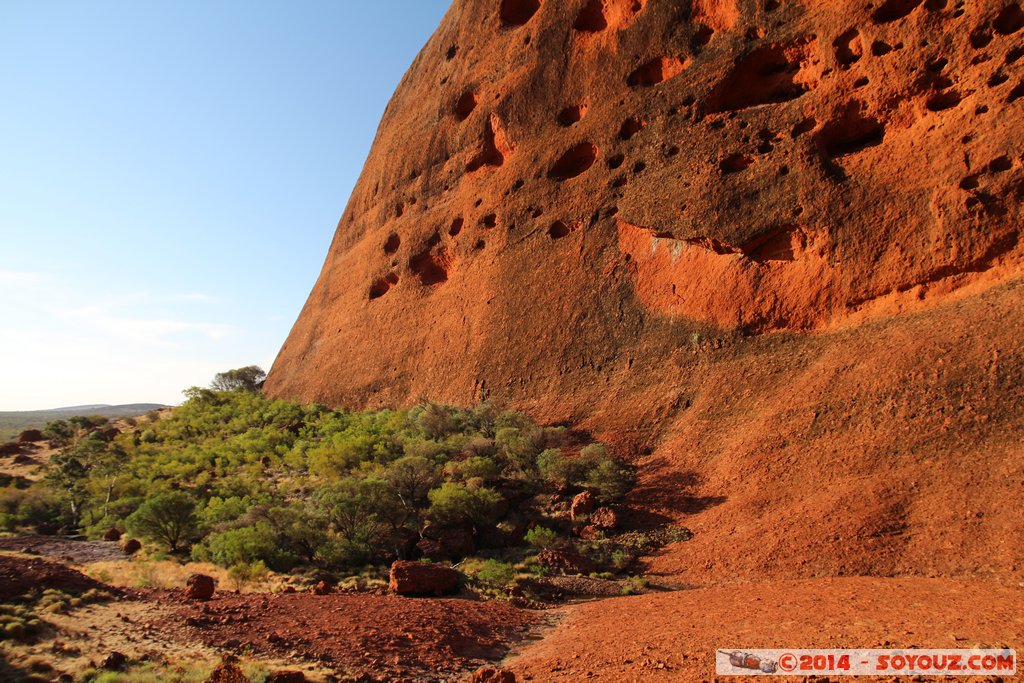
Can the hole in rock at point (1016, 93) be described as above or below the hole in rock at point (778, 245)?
above

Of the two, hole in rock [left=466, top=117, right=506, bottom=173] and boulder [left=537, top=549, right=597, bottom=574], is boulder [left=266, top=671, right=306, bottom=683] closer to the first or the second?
boulder [left=537, top=549, right=597, bottom=574]

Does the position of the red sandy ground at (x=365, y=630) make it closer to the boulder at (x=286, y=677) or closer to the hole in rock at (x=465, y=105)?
the boulder at (x=286, y=677)

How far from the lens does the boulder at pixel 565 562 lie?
1084 centimetres

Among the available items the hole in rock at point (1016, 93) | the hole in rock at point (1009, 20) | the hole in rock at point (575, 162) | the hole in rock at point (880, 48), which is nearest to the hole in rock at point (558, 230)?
the hole in rock at point (575, 162)

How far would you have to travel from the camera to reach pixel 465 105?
24.1 meters

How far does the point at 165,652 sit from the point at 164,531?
9163 mm

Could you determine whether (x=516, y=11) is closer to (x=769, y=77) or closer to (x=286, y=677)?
(x=769, y=77)

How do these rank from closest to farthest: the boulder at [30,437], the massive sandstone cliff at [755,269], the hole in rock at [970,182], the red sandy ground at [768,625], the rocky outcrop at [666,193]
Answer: the red sandy ground at [768,625] → the massive sandstone cliff at [755,269] → the hole in rock at [970,182] → the rocky outcrop at [666,193] → the boulder at [30,437]

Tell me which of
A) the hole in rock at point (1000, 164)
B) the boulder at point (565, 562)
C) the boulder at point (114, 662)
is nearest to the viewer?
the boulder at point (114, 662)

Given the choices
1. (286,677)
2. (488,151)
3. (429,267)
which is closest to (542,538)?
(286,677)

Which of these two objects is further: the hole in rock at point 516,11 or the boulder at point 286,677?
the hole in rock at point 516,11

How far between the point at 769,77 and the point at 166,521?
1831 centimetres

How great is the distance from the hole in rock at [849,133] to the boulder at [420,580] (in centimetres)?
1234

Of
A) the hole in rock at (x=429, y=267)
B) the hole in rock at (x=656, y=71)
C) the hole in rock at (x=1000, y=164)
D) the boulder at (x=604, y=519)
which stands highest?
the hole in rock at (x=656, y=71)
